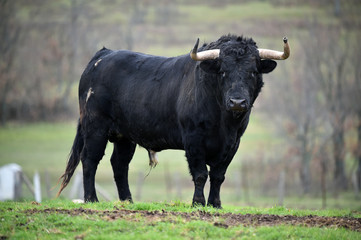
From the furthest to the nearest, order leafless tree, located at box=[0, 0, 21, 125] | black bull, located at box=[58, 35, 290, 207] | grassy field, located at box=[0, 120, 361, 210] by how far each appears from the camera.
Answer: leafless tree, located at box=[0, 0, 21, 125] < grassy field, located at box=[0, 120, 361, 210] < black bull, located at box=[58, 35, 290, 207]

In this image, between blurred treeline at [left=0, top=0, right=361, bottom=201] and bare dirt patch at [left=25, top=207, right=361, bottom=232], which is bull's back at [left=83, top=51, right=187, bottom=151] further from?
bare dirt patch at [left=25, top=207, right=361, bottom=232]

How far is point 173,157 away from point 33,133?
16010 mm

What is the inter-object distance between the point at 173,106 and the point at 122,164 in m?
2.35

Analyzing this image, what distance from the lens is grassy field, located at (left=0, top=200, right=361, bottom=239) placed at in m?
7.89

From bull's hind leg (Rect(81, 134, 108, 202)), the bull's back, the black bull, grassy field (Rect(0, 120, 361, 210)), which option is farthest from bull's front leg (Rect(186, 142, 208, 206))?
grassy field (Rect(0, 120, 361, 210))

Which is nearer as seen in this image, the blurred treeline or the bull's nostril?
the bull's nostril

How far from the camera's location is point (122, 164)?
1229cm

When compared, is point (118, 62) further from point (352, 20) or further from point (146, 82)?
point (352, 20)

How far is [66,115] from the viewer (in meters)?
66.5

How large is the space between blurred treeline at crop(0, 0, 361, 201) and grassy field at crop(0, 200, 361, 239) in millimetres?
4797

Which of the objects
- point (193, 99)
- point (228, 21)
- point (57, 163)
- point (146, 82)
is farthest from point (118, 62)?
point (228, 21)

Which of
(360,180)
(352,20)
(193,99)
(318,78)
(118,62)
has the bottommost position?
(360,180)

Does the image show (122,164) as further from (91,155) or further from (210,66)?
(210,66)

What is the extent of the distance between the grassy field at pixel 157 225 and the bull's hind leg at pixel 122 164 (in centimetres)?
271
